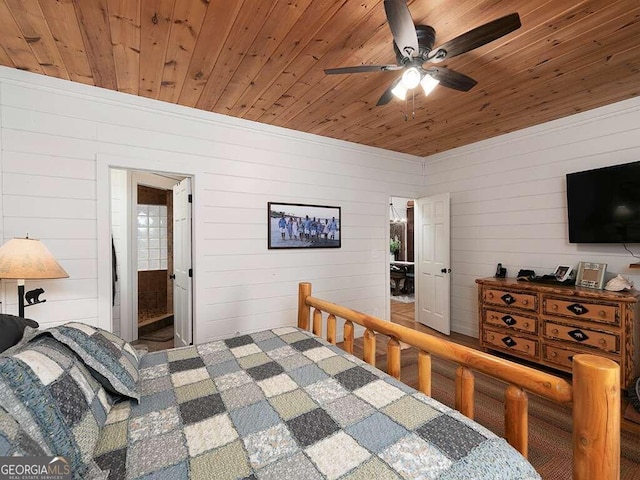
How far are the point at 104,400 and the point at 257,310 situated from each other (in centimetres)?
214

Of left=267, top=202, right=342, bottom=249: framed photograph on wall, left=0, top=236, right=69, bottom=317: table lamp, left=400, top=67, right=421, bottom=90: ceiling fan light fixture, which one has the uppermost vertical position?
left=400, top=67, right=421, bottom=90: ceiling fan light fixture

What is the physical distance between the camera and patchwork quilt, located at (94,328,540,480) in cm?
88

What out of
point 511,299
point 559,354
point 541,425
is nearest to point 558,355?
point 559,354

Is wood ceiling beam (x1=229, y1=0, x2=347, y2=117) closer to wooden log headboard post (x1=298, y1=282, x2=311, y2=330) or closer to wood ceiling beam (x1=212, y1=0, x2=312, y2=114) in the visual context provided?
wood ceiling beam (x1=212, y1=0, x2=312, y2=114)

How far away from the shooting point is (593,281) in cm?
284

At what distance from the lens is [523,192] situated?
3531 millimetres

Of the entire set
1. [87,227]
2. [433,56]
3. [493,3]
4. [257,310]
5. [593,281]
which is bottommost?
[257,310]

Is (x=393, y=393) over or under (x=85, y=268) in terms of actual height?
under

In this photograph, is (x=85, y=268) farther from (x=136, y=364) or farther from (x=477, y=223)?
(x=477, y=223)

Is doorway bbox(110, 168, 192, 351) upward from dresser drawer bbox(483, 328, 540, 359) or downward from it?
upward

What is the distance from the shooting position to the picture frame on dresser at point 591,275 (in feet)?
9.24

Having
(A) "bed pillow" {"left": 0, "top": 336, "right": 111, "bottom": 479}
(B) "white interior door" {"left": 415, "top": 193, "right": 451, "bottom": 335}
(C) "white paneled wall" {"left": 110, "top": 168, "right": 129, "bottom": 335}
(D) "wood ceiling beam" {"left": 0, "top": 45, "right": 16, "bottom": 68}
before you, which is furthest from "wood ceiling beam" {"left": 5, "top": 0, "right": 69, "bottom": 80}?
(B) "white interior door" {"left": 415, "top": 193, "right": 451, "bottom": 335}

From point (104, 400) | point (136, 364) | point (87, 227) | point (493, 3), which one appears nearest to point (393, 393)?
point (104, 400)

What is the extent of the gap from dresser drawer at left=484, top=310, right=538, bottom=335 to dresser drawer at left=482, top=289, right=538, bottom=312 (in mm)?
99
